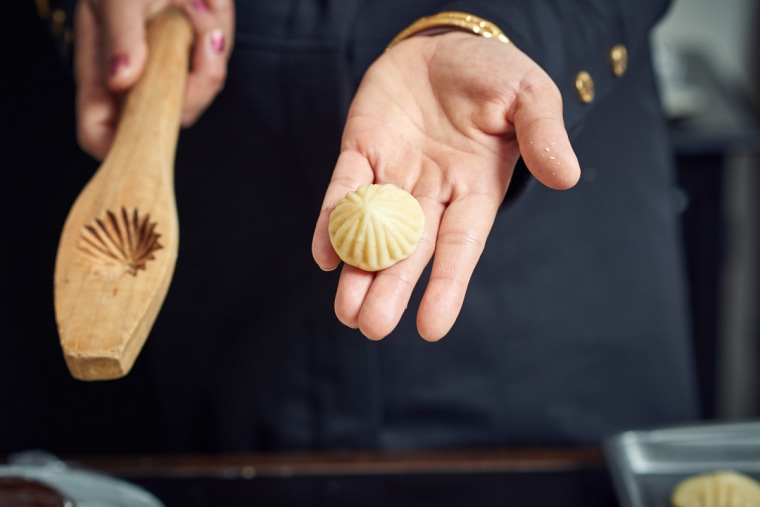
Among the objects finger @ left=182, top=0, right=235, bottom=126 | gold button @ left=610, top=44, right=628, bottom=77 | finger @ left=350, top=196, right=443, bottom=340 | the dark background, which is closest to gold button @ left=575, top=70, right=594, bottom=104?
gold button @ left=610, top=44, right=628, bottom=77

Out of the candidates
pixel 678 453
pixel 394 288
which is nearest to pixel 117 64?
pixel 394 288

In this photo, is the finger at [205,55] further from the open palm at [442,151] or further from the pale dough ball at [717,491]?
the pale dough ball at [717,491]

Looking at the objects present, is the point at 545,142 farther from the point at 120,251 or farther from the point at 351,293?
the point at 120,251

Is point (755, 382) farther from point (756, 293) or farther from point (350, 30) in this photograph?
point (350, 30)

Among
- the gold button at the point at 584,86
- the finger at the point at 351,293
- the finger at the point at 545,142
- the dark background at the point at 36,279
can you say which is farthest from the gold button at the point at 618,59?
the dark background at the point at 36,279

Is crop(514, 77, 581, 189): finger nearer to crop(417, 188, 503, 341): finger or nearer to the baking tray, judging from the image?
crop(417, 188, 503, 341): finger

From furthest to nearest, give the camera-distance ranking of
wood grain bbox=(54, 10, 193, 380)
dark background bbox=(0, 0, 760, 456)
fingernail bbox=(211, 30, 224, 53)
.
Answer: dark background bbox=(0, 0, 760, 456), fingernail bbox=(211, 30, 224, 53), wood grain bbox=(54, 10, 193, 380)
